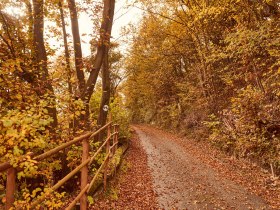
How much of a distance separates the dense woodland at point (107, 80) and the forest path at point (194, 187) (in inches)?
75.1

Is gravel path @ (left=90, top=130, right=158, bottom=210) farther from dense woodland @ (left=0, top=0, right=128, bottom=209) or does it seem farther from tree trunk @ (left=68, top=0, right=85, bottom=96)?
tree trunk @ (left=68, top=0, right=85, bottom=96)

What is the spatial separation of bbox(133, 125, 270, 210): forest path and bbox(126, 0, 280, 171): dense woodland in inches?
76.7

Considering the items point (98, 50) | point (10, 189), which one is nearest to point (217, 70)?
point (98, 50)

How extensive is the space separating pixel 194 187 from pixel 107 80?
20.3ft

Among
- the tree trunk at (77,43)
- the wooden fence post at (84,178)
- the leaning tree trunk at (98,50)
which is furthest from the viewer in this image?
the tree trunk at (77,43)

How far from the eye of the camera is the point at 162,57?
23469mm

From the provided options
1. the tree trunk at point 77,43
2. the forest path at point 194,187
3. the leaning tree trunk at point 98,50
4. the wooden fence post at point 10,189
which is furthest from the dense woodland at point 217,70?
the wooden fence post at point 10,189

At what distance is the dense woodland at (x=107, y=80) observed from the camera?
4.82 metres

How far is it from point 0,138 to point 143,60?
24192 mm

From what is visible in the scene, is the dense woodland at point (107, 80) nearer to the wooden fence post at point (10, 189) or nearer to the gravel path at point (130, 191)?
the wooden fence post at point (10, 189)

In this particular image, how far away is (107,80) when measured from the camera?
39.7ft

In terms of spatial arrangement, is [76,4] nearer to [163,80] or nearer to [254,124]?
[254,124]

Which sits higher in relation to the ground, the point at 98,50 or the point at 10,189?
the point at 98,50

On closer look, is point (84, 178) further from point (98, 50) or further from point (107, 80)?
point (107, 80)
